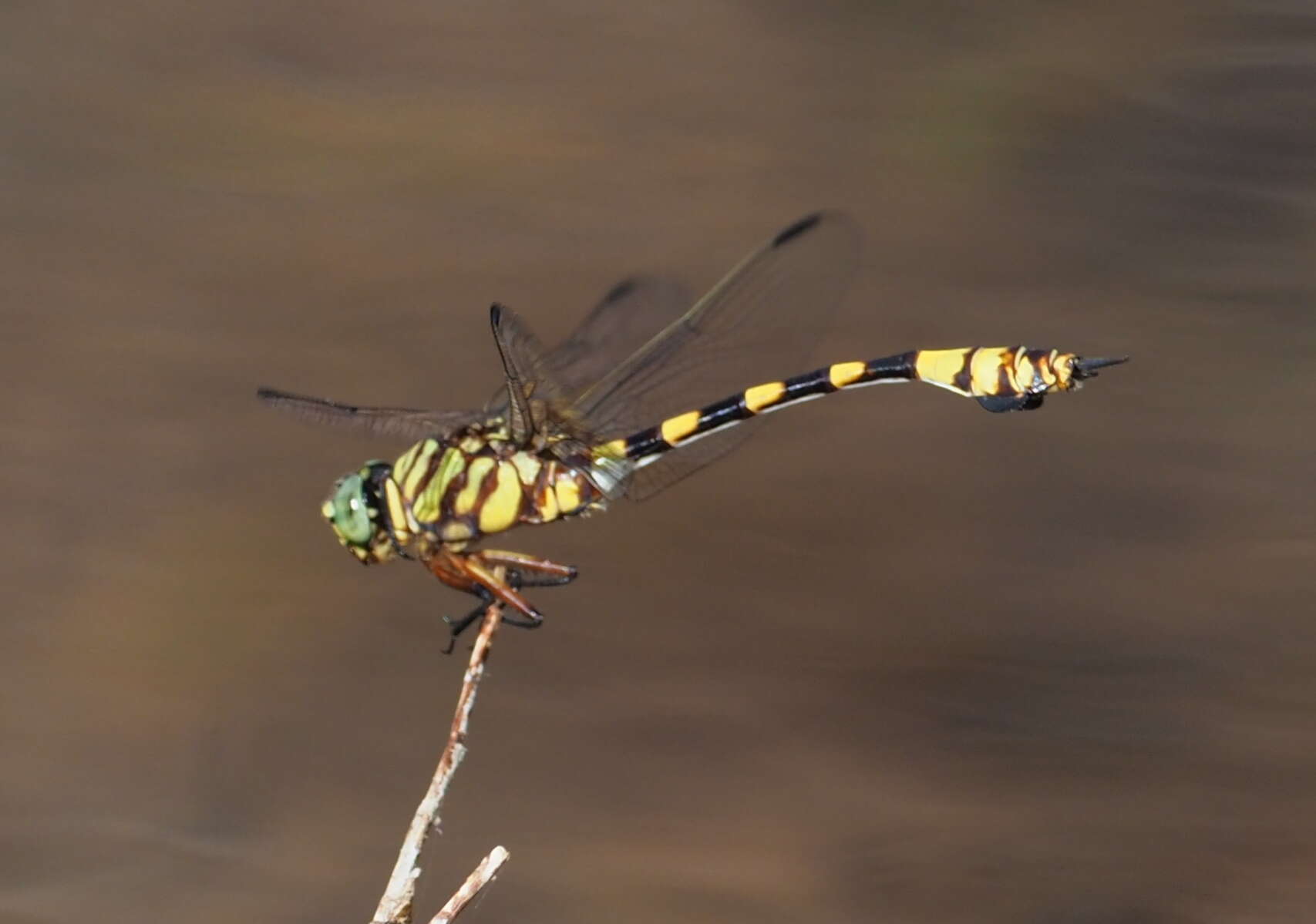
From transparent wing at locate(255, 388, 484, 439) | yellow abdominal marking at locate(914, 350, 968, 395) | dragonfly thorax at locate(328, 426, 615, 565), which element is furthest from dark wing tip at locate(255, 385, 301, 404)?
yellow abdominal marking at locate(914, 350, 968, 395)

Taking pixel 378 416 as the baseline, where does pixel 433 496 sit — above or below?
below

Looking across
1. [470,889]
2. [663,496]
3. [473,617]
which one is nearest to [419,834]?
[470,889]

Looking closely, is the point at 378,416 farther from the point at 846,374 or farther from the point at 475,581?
the point at 846,374

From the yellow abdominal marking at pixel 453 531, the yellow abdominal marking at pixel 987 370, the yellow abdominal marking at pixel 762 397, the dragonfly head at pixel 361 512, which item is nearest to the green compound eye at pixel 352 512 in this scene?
the dragonfly head at pixel 361 512

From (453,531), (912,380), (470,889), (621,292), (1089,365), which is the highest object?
(621,292)

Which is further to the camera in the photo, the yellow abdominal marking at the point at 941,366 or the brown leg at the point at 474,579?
the yellow abdominal marking at the point at 941,366

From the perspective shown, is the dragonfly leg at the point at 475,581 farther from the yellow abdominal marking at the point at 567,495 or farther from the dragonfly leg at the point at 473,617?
the yellow abdominal marking at the point at 567,495

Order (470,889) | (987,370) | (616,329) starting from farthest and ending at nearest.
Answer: (616,329) < (987,370) < (470,889)

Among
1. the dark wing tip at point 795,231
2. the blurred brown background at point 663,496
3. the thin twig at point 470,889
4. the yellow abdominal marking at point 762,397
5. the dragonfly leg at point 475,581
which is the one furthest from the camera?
the blurred brown background at point 663,496
